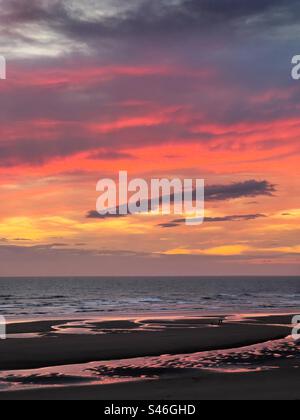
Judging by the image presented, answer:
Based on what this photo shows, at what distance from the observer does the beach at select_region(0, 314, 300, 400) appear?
1902 centimetres

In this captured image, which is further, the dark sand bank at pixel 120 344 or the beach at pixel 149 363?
the dark sand bank at pixel 120 344

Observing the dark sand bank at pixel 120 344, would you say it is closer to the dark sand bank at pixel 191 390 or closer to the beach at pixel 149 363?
the beach at pixel 149 363

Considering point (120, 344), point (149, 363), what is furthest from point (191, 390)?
point (120, 344)

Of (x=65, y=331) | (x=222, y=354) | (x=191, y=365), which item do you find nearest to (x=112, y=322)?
(x=65, y=331)

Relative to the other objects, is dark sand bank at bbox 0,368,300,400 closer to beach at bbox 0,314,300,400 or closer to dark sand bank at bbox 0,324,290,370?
beach at bbox 0,314,300,400

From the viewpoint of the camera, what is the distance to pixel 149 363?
2520 centimetres

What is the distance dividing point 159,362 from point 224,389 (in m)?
6.53

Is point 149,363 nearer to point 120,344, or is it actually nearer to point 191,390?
point 191,390

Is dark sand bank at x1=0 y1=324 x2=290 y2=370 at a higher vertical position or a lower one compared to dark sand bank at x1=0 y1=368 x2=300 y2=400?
lower

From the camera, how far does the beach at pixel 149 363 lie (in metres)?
19.0

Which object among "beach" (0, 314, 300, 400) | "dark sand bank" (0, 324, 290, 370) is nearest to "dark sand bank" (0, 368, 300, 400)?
"beach" (0, 314, 300, 400)

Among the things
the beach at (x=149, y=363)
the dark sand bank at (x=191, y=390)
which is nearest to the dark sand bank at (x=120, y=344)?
the beach at (x=149, y=363)
